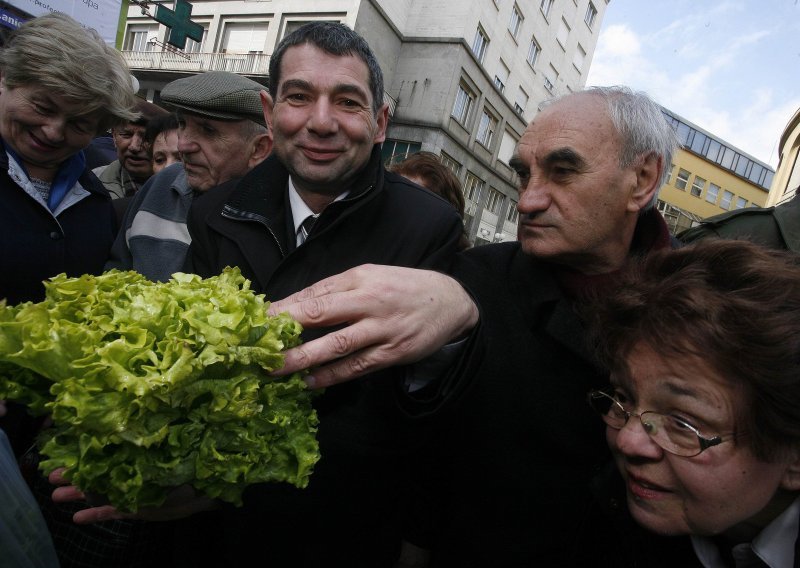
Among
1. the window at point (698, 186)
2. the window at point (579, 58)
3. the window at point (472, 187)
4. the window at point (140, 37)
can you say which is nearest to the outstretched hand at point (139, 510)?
the window at point (472, 187)

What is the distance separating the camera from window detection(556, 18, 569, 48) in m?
31.0

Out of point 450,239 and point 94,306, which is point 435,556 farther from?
point 94,306

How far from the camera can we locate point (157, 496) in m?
1.22

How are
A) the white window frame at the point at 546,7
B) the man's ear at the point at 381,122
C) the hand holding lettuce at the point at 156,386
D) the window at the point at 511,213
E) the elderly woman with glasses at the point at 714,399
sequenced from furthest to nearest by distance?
1. the window at the point at 511,213
2. the white window frame at the point at 546,7
3. the man's ear at the point at 381,122
4. the elderly woman with glasses at the point at 714,399
5. the hand holding lettuce at the point at 156,386

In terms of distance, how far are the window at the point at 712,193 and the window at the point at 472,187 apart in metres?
33.4

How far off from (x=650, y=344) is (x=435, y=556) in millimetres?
1358

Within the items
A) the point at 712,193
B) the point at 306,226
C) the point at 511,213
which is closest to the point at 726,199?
the point at 712,193

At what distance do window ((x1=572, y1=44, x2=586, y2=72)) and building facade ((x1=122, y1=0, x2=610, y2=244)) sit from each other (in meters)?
5.11

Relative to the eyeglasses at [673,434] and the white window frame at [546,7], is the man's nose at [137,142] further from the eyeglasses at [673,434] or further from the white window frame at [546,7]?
the white window frame at [546,7]

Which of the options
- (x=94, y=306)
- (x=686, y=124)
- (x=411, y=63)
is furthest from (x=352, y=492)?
(x=686, y=124)

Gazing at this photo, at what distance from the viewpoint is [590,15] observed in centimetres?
3466

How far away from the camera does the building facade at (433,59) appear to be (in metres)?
21.6

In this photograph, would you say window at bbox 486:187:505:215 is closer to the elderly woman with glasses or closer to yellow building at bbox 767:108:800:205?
yellow building at bbox 767:108:800:205

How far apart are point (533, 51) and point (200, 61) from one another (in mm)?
19487
